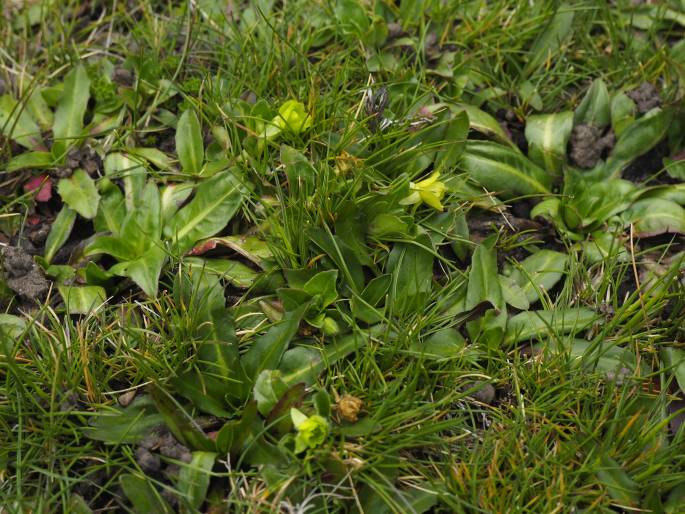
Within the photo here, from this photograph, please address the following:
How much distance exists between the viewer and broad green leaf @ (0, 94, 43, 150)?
2902 mm

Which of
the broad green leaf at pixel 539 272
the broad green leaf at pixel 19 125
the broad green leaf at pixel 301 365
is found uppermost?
the broad green leaf at pixel 19 125

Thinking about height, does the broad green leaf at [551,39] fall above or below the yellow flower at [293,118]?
above

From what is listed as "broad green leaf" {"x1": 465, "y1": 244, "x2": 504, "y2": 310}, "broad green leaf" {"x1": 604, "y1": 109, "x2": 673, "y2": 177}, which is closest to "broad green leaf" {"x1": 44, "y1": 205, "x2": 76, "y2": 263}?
"broad green leaf" {"x1": 465, "y1": 244, "x2": 504, "y2": 310}

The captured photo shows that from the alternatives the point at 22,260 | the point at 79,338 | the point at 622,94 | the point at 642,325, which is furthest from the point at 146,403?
the point at 622,94

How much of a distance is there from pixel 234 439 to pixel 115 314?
0.59 metres

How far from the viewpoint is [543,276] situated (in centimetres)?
267

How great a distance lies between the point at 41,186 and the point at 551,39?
207 cm

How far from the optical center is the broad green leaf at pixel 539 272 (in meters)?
2.63

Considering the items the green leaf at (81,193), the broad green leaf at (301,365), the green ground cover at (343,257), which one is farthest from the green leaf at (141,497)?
the green leaf at (81,193)

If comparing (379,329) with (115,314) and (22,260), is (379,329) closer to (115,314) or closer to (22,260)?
(115,314)

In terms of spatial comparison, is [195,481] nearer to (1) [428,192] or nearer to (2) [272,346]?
(2) [272,346]

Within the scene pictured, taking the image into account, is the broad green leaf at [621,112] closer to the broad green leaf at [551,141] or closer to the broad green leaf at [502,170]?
the broad green leaf at [551,141]

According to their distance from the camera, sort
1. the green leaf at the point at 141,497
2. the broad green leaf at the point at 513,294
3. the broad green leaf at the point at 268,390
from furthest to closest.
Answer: the broad green leaf at the point at 513,294
the broad green leaf at the point at 268,390
the green leaf at the point at 141,497

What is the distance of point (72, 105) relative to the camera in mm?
2994
